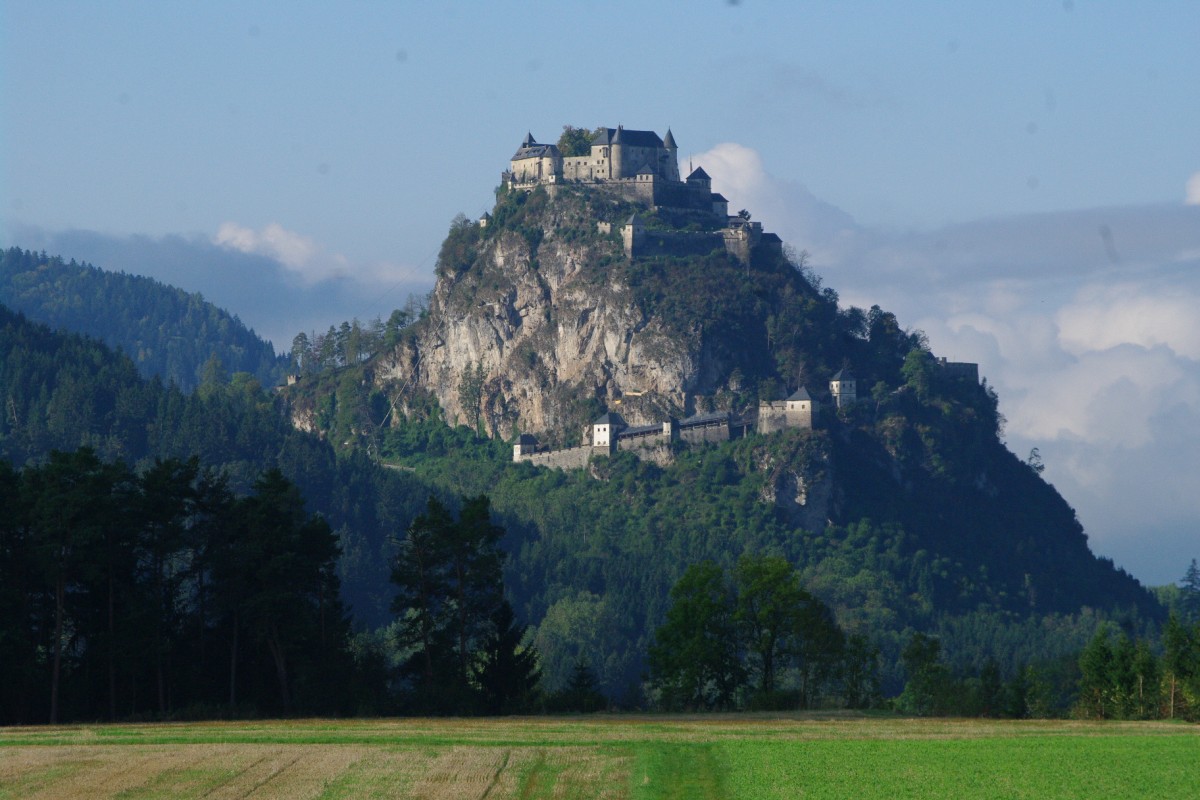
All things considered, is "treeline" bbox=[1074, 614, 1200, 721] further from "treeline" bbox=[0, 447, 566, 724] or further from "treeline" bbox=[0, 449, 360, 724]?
"treeline" bbox=[0, 449, 360, 724]

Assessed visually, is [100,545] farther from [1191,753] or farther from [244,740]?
[1191,753]

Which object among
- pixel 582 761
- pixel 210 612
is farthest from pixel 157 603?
pixel 582 761

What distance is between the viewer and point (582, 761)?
5694 cm

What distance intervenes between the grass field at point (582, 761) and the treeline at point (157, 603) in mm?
8481

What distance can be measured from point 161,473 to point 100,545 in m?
4.59

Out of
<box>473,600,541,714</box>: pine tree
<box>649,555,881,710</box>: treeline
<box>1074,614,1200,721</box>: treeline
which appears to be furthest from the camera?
<box>649,555,881,710</box>: treeline

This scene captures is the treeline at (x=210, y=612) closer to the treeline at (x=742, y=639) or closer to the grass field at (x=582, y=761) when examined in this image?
the grass field at (x=582, y=761)

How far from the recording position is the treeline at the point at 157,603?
2879 inches

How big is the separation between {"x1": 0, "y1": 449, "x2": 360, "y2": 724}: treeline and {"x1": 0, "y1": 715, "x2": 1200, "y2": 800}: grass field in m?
8.48

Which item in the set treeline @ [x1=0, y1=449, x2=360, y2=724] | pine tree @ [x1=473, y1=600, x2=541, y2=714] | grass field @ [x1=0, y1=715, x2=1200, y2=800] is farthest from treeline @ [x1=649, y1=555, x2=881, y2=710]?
grass field @ [x1=0, y1=715, x2=1200, y2=800]

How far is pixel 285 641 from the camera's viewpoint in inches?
3051

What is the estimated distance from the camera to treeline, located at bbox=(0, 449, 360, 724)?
240 feet

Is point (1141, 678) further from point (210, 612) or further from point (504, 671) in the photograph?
point (210, 612)

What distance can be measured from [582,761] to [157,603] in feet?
83.5
